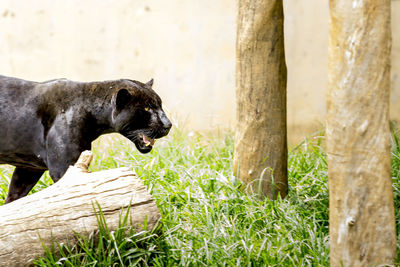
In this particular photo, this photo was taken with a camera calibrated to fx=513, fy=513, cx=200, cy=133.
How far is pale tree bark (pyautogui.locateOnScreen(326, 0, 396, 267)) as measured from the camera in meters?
2.47

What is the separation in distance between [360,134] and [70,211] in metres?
1.61

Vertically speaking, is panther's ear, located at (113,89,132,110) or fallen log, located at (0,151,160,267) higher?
panther's ear, located at (113,89,132,110)

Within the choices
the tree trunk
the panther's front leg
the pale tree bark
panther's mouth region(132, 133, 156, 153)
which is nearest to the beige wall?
the tree trunk

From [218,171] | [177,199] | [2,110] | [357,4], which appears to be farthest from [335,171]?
[2,110]

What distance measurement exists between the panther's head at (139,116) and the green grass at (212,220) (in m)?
0.53

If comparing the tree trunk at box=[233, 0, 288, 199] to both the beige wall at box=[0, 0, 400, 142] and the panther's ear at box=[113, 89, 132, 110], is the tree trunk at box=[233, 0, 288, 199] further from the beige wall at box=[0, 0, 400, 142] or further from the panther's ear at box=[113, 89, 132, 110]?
the beige wall at box=[0, 0, 400, 142]

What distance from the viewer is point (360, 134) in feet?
8.32

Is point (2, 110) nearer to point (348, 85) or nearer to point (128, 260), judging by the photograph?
point (128, 260)

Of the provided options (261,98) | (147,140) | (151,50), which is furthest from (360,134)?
(151,50)

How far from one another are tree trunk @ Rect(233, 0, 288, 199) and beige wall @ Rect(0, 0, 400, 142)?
2141 mm

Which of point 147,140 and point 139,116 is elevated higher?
point 139,116

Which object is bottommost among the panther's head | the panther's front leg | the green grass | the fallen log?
the green grass

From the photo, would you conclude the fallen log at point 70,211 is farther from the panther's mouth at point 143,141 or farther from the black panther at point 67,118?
the panther's mouth at point 143,141

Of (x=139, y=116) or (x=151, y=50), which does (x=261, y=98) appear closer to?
(x=139, y=116)
